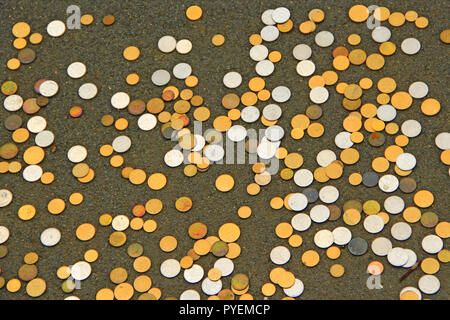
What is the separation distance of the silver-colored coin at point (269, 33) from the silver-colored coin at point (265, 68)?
6 centimetres

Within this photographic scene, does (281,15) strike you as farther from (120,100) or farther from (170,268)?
(170,268)

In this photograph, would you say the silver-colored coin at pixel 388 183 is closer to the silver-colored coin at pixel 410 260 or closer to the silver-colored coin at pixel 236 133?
the silver-colored coin at pixel 410 260

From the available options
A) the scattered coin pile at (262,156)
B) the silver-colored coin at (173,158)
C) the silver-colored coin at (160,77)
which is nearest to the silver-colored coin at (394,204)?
the scattered coin pile at (262,156)

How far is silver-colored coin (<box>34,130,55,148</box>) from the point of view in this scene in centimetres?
107

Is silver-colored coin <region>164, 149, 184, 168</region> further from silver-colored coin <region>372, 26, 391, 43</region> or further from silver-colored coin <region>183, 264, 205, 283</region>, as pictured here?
silver-colored coin <region>372, 26, 391, 43</region>

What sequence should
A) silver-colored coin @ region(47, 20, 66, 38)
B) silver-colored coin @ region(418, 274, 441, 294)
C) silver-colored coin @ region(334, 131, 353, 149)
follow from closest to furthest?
silver-colored coin @ region(418, 274, 441, 294)
silver-colored coin @ region(334, 131, 353, 149)
silver-colored coin @ region(47, 20, 66, 38)

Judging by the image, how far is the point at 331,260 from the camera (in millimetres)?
965

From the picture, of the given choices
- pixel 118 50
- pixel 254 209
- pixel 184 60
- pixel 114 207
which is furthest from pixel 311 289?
pixel 118 50

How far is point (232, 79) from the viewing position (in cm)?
109

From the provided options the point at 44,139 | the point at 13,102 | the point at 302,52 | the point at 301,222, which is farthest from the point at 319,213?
the point at 13,102

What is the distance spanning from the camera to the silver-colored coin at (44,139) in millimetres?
1072

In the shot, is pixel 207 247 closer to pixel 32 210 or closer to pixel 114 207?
pixel 114 207

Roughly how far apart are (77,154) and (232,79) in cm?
38

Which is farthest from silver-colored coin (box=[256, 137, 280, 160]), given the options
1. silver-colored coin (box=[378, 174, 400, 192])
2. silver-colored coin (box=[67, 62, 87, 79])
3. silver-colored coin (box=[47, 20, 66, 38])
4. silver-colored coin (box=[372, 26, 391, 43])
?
silver-colored coin (box=[47, 20, 66, 38])
